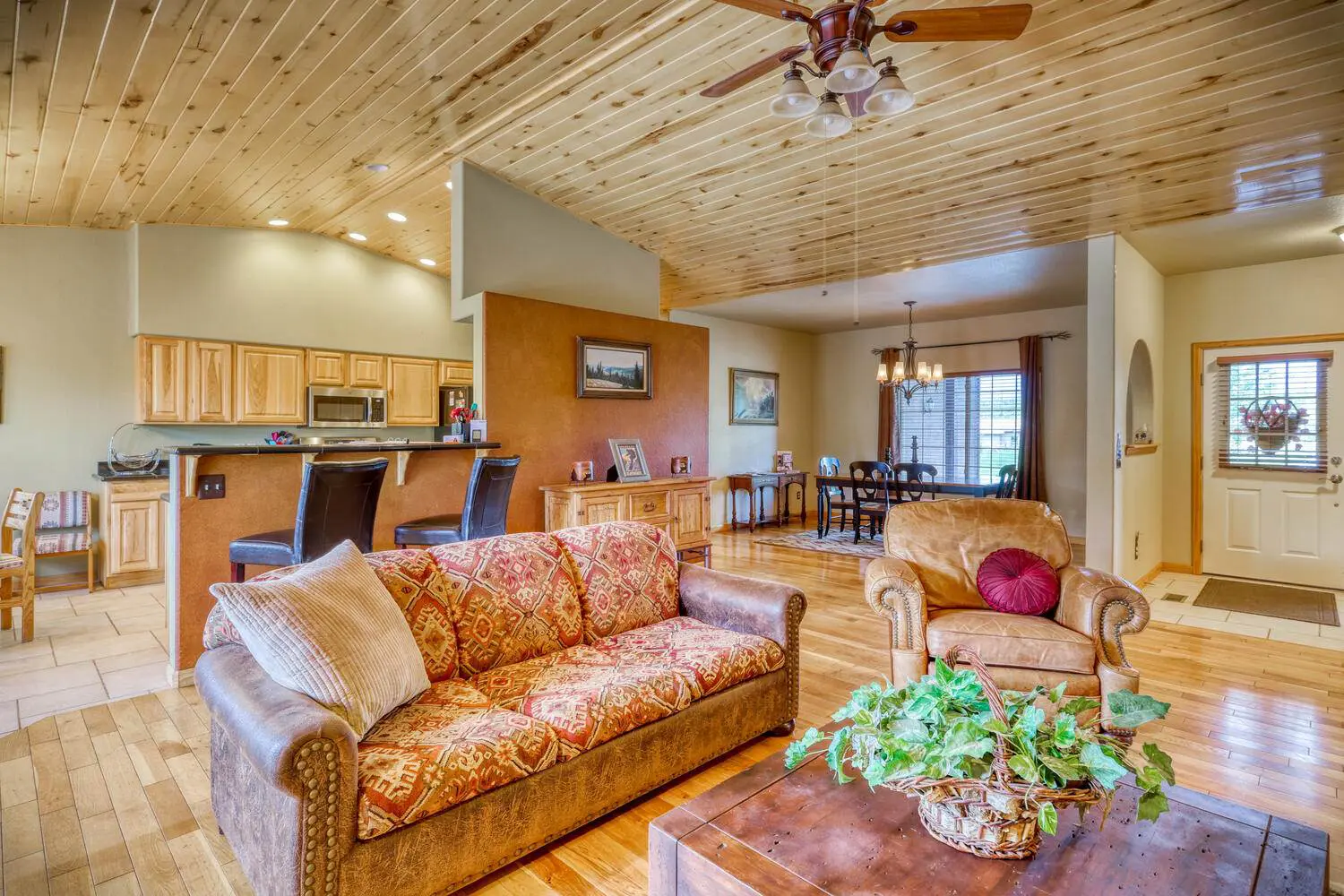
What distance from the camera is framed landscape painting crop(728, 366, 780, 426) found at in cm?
844

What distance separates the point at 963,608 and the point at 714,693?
1.31m

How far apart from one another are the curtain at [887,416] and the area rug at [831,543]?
56.1 inches

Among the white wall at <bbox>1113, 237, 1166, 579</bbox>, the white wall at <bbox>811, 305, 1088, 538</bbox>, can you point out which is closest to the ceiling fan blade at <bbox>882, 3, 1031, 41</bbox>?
the white wall at <bbox>1113, 237, 1166, 579</bbox>

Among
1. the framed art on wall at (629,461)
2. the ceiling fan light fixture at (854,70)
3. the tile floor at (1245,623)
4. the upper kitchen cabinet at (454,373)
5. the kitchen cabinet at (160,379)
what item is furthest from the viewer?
the upper kitchen cabinet at (454,373)

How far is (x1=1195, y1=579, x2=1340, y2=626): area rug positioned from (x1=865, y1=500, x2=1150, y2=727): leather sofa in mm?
2711

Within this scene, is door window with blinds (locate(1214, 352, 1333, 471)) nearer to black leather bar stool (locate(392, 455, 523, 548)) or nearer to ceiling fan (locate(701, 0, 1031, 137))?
ceiling fan (locate(701, 0, 1031, 137))

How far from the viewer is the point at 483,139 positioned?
429 centimetres

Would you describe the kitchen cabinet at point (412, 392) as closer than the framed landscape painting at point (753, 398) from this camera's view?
Yes

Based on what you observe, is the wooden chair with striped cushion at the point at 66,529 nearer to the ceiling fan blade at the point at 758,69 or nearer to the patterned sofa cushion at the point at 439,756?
the patterned sofa cushion at the point at 439,756

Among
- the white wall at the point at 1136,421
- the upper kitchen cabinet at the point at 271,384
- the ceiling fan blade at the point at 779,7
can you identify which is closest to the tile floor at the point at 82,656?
the upper kitchen cabinet at the point at 271,384

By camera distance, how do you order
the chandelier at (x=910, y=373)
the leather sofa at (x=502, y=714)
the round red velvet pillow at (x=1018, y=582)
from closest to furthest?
the leather sofa at (x=502, y=714), the round red velvet pillow at (x=1018, y=582), the chandelier at (x=910, y=373)

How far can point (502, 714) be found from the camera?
73.2 inches

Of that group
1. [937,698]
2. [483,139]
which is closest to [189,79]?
[483,139]

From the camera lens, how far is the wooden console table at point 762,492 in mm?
8188
